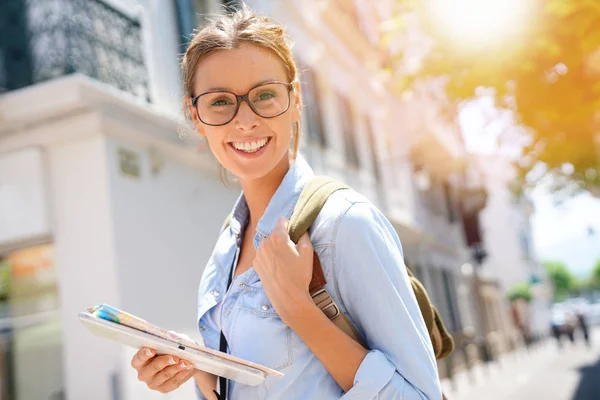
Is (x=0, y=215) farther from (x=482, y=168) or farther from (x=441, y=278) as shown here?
(x=482, y=168)

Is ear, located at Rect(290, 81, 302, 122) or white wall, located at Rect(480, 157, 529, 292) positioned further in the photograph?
white wall, located at Rect(480, 157, 529, 292)

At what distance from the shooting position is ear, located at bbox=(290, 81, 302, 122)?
1747mm

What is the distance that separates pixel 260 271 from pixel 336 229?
0.66 ft

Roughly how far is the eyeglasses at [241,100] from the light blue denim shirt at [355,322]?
289 millimetres

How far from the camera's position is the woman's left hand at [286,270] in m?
1.39

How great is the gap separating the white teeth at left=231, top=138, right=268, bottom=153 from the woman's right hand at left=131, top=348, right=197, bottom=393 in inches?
20.4

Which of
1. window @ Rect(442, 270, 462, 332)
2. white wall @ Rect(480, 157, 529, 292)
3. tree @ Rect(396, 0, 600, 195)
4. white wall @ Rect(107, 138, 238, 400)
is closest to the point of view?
tree @ Rect(396, 0, 600, 195)

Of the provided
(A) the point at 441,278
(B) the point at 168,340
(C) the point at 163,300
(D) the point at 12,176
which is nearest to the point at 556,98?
(C) the point at 163,300

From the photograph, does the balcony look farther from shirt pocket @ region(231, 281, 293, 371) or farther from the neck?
shirt pocket @ region(231, 281, 293, 371)

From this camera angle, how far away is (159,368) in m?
1.49

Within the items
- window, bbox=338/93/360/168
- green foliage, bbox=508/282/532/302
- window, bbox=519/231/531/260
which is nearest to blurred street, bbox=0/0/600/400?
window, bbox=338/93/360/168

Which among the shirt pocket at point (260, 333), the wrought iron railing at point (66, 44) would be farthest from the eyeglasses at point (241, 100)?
the wrought iron railing at point (66, 44)

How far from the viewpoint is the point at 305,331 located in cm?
139

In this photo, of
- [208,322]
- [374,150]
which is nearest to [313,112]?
[374,150]
